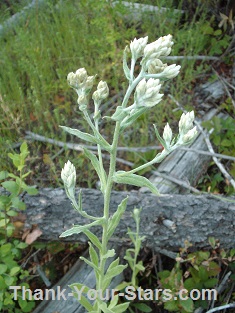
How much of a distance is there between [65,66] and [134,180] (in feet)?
7.05

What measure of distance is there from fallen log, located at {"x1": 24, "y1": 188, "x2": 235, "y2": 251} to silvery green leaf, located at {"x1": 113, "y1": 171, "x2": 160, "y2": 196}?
2.61 ft

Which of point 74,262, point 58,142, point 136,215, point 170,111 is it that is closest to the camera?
point 136,215

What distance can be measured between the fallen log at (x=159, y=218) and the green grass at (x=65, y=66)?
42cm

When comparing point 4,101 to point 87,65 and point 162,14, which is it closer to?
point 87,65

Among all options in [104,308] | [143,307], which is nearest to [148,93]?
[104,308]

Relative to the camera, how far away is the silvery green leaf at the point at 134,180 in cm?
148

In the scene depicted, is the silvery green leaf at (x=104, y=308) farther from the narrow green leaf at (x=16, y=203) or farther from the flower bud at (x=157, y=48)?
the flower bud at (x=157, y=48)

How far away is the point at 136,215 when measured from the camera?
2.15 metres

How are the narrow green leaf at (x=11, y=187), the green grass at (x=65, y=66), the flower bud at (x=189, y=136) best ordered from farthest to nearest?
the green grass at (x=65, y=66), the narrow green leaf at (x=11, y=187), the flower bud at (x=189, y=136)

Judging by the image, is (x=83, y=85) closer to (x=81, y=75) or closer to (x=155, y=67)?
(x=81, y=75)

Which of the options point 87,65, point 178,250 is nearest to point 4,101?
point 87,65

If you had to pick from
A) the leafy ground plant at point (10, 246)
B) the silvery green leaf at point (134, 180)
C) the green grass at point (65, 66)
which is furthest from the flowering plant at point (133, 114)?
the green grass at point (65, 66)

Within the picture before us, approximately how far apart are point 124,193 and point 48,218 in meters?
0.43

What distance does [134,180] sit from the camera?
1.49 m
